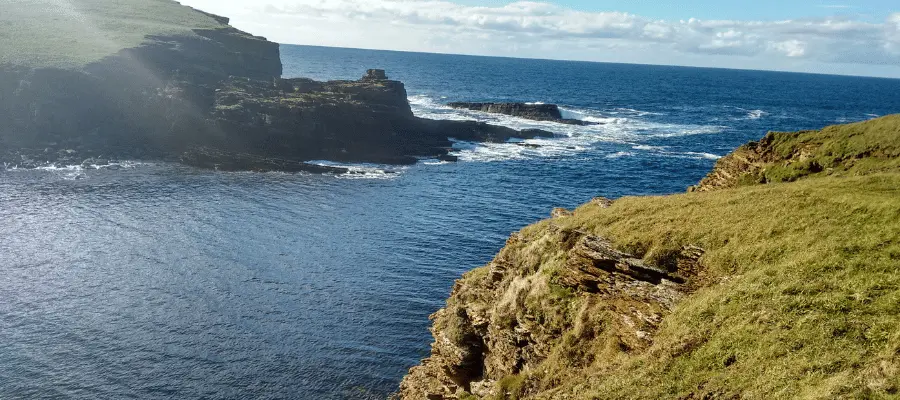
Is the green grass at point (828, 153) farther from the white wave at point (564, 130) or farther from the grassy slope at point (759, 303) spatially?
the white wave at point (564, 130)

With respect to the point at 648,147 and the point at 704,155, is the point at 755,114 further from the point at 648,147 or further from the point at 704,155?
the point at 704,155

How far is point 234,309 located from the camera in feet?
162

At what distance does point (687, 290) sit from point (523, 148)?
9698 cm

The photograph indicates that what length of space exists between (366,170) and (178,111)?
36.1 metres

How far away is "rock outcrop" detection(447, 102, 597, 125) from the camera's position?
516 feet

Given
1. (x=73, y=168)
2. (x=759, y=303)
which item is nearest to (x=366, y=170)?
(x=73, y=168)

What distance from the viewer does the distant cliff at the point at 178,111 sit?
98.4 metres

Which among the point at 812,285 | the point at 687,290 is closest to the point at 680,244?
the point at 687,290

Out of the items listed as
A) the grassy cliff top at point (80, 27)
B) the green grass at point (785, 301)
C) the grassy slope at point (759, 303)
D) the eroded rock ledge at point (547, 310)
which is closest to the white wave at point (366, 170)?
the grassy cliff top at point (80, 27)

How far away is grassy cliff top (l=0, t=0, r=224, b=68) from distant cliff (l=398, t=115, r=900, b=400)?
107 metres

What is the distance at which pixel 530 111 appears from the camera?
161375 mm

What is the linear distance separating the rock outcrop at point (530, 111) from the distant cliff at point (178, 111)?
27.3 meters

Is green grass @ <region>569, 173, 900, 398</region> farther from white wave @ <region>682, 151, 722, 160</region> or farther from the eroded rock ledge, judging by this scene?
white wave @ <region>682, 151, 722, 160</region>

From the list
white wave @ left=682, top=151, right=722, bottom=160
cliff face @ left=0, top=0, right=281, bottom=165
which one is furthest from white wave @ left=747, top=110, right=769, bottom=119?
cliff face @ left=0, top=0, right=281, bottom=165
